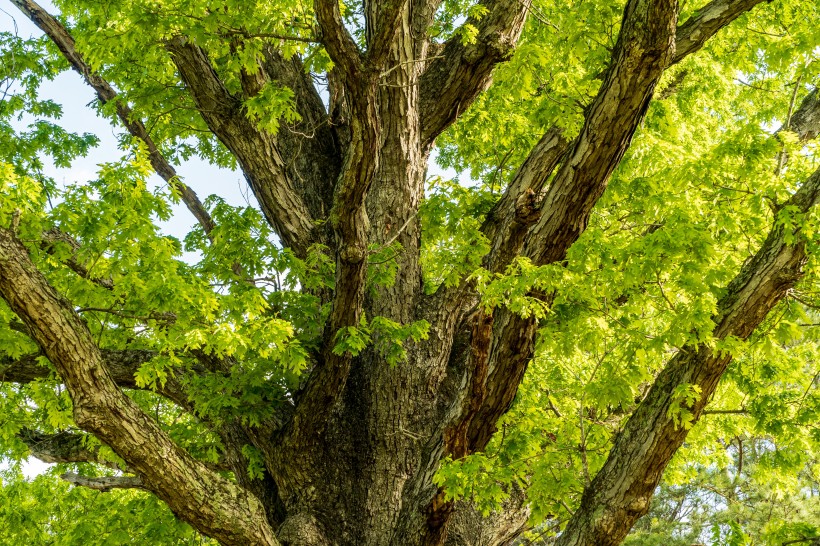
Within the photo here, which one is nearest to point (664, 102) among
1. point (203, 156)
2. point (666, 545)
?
point (203, 156)

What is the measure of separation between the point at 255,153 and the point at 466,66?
7.51 ft

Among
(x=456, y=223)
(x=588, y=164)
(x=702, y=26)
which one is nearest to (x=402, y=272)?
(x=456, y=223)

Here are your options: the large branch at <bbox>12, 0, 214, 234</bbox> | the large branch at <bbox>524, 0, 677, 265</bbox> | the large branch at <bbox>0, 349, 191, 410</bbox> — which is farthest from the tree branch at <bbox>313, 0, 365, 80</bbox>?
the large branch at <bbox>12, 0, 214, 234</bbox>

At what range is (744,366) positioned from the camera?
7.33m

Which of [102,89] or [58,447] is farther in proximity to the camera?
[102,89]

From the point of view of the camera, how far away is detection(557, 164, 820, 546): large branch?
5.58 metres

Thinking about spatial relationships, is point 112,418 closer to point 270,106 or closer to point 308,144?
point 270,106

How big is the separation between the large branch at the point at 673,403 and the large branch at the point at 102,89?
16.6 ft

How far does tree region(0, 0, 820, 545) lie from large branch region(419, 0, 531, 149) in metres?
0.03

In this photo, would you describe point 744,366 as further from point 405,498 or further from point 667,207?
point 405,498

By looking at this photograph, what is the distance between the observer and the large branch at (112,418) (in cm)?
504

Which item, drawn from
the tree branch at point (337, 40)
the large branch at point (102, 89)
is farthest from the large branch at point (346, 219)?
the large branch at point (102, 89)

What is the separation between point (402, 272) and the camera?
7949 millimetres

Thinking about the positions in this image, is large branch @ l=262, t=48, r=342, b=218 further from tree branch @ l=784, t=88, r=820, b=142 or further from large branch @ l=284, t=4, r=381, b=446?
tree branch @ l=784, t=88, r=820, b=142
